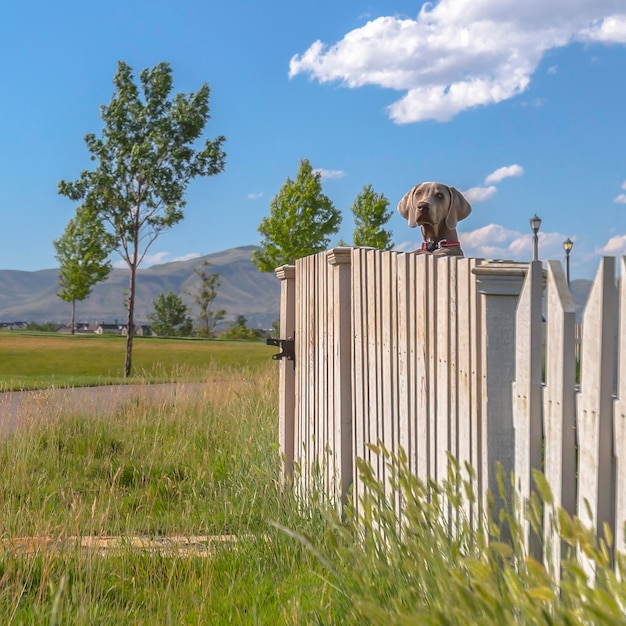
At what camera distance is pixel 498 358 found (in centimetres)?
318

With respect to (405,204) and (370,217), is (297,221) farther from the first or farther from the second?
(405,204)

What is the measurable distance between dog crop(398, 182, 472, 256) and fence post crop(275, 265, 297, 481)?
1.36m

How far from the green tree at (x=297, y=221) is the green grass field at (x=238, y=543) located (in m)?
26.6

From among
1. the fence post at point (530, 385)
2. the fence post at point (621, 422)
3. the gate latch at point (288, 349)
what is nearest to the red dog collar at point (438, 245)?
the gate latch at point (288, 349)

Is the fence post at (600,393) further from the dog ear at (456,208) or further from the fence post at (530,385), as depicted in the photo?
the dog ear at (456,208)

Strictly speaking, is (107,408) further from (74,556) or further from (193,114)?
(193,114)

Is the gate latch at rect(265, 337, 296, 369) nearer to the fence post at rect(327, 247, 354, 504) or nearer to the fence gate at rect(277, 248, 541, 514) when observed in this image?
the fence gate at rect(277, 248, 541, 514)

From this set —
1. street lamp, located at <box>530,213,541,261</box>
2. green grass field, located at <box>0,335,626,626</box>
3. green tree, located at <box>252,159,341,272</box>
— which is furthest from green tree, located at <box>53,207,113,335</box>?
green grass field, located at <box>0,335,626,626</box>

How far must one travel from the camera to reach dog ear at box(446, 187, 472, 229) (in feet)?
18.5

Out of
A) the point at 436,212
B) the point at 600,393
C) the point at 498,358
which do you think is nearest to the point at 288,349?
the point at 436,212

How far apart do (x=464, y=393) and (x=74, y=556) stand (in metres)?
2.60

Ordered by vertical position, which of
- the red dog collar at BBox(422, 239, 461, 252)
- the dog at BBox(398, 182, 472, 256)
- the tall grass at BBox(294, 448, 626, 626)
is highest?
the dog at BBox(398, 182, 472, 256)

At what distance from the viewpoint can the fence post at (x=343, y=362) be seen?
509 cm

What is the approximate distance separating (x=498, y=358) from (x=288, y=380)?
11.7 feet
